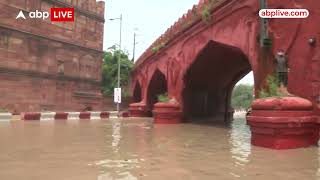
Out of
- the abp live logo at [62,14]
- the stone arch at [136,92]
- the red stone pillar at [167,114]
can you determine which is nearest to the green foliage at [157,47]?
Result: the red stone pillar at [167,114]

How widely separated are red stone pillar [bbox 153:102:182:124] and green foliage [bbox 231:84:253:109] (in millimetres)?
65421

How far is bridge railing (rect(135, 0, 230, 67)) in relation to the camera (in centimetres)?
1526

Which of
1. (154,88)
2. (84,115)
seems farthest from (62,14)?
(84,115)

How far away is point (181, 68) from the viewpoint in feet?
62.3

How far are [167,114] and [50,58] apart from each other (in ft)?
49.3

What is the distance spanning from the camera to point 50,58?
2997 centimetres

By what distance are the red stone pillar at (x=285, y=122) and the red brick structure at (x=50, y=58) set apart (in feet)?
69.2

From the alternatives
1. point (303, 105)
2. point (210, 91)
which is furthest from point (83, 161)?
point (210, 91)

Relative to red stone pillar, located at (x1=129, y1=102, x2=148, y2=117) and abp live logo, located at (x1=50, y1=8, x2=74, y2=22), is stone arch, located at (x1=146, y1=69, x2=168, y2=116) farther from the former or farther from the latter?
abp live logo, located at (x1=50, y1=8, x2=74, y2=22)

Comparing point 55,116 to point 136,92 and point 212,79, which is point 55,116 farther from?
point 136,92

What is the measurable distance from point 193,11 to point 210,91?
6.35 meters

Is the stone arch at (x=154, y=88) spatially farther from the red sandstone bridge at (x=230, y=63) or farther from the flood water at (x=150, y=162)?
the flood water at (x=150, y=162)

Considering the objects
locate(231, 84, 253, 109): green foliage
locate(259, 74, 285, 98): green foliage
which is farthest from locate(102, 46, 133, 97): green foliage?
locate(231, 84, 253, 109): green foliage

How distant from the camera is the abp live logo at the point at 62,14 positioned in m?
30.7
